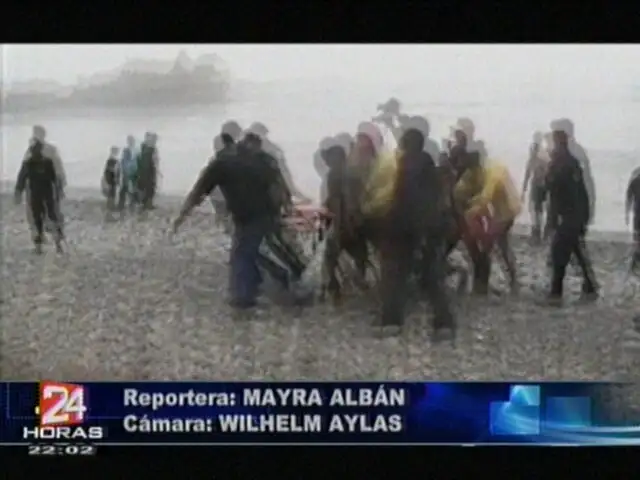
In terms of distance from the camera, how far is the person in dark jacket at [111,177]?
10.1 feet

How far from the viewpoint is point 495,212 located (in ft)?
10.1

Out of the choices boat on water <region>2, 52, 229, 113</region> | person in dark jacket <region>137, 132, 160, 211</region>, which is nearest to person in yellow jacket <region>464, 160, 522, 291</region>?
boat on water <region>2, 52, 229, 113</region>

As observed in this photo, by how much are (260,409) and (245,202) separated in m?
0.52

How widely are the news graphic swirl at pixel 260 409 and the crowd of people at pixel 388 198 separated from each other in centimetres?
22

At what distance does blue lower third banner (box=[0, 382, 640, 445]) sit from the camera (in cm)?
307

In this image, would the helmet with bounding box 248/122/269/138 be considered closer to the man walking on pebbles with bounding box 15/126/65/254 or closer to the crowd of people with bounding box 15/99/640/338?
the crowd of people with bounding box 15/99/640/338

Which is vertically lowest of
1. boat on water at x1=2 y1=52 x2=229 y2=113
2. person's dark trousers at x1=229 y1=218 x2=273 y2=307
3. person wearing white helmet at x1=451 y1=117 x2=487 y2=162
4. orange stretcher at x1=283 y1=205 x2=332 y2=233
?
person's dark trousers at x1=229 y1=218 x2=273 y2=307

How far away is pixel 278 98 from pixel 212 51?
20 cm

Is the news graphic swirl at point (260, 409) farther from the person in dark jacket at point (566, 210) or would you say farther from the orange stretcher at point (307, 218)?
the person in dark jacket at point (566, 210)

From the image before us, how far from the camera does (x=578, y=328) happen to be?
121 inches

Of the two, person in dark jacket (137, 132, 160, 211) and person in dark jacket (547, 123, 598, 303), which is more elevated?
person in dark jacket (137, 132, 160, 211)

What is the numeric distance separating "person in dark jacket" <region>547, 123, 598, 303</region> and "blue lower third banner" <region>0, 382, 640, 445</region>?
0.31 meters
